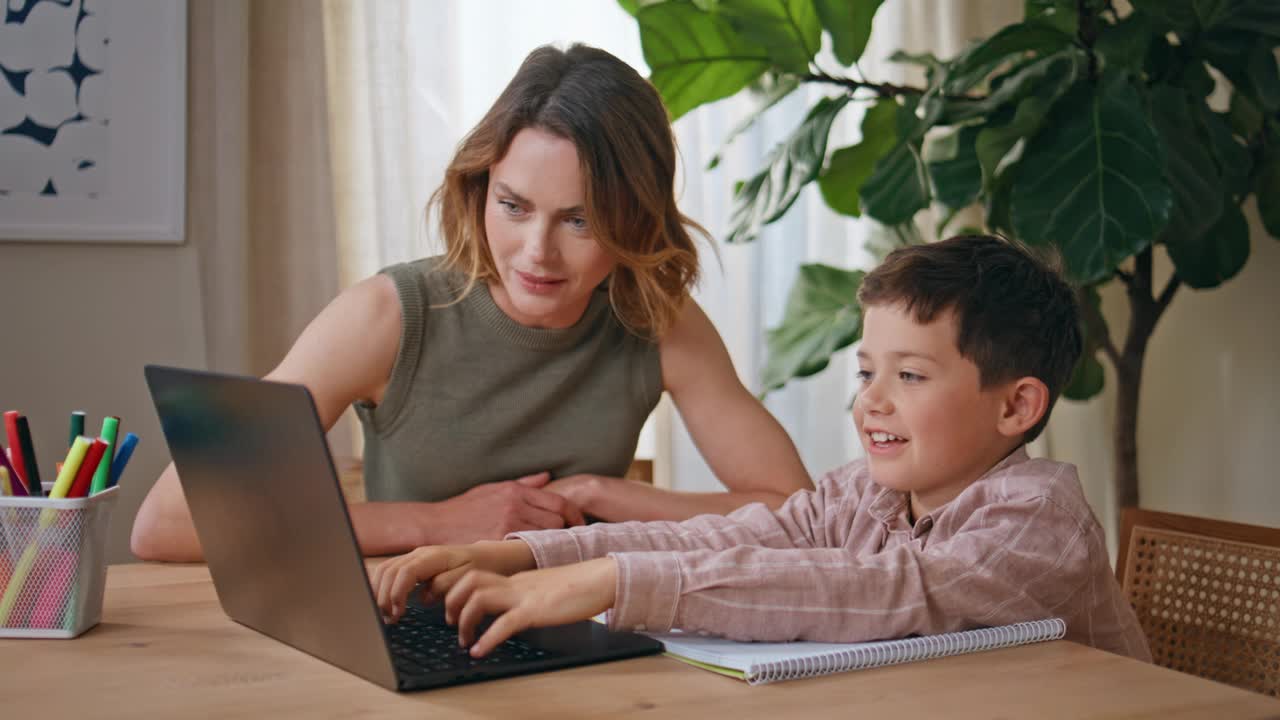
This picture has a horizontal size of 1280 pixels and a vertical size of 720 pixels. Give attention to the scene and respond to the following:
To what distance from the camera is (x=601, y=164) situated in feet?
4.26

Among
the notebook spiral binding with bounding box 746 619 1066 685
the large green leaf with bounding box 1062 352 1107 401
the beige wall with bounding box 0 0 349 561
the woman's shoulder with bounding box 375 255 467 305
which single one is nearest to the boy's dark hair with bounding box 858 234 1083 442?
the notebook spiral binding with bounding box 746 619 1066 685

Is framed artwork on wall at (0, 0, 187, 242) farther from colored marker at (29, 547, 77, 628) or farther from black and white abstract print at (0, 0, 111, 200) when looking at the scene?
colored marker at (29, 547, 77, 628)

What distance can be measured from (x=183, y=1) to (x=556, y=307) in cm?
145

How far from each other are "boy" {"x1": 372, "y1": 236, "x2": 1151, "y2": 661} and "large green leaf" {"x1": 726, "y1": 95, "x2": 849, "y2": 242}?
43.6 inches

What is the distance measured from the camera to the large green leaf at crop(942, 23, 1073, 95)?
2057 millimetres

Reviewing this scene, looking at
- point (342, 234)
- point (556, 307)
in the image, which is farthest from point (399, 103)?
point (556, 307)

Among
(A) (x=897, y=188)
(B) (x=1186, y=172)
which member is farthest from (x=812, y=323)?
(B) (x=1186, y=172)

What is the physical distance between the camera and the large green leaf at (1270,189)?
229cm

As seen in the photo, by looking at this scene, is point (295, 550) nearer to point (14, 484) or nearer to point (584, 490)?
point (14, 484)

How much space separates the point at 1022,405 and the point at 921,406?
101 mm

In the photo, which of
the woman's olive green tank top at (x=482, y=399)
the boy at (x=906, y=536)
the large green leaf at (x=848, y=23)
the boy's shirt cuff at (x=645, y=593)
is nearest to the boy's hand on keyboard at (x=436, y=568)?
the boy at (x=906, y=536)

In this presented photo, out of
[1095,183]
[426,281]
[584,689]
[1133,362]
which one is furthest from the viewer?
[1133,362]

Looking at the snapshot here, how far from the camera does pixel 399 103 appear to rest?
2.60 meters

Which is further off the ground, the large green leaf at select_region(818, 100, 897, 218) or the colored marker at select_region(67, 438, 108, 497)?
the large green leaf at select_region(818, 100, 897, 218)
